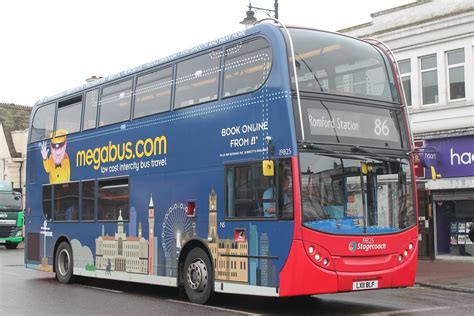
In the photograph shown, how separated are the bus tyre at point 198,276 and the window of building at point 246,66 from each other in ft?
9.43

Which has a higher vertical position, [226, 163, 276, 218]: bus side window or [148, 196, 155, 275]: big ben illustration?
[226, 163, 276, 218]: bus side window

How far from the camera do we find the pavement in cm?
1470

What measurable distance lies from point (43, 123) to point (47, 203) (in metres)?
2.07

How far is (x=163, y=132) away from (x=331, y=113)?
368 centimetres

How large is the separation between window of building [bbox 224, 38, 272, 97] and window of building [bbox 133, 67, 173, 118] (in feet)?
5.78

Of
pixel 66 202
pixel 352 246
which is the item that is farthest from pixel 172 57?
pixel 352 246

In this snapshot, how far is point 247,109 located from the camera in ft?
34.4

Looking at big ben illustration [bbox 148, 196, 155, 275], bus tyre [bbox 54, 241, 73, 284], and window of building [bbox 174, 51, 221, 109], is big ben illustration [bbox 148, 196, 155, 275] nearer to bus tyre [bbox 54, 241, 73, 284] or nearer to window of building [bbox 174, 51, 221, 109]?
window of building [bbox 174, 51, 221, 109]

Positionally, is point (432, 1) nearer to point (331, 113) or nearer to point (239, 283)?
point (331, 113)

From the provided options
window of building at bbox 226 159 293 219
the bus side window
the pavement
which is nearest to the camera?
window of building at bbox 226 159 293 219

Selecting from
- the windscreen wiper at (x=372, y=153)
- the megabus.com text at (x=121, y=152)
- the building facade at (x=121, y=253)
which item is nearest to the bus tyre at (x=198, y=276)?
the building facade at (x=121, y=253)

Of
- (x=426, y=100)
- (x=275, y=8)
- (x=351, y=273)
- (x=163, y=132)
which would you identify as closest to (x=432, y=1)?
(x=426, y=100)

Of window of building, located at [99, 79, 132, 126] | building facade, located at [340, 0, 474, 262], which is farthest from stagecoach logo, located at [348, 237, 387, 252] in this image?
building facade, located at [340, 0, 474, 262]

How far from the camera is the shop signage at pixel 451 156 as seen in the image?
19.7m
